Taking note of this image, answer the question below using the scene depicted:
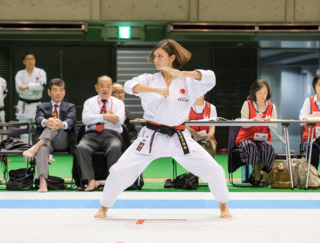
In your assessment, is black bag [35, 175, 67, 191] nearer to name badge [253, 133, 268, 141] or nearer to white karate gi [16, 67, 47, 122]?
name badge [253, 133, 268, 141]

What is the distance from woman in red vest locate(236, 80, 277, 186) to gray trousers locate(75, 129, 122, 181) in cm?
165

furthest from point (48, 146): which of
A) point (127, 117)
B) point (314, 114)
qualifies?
point (314, 114)

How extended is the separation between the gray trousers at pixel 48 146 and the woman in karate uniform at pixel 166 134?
2.23 metres

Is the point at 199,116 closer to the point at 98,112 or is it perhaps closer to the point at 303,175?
the point at 98,112

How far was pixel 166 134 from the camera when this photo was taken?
4.55 meters

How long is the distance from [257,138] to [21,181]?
3122mm

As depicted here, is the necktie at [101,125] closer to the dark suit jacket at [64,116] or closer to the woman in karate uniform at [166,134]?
the dark suit jacket at [64,116]

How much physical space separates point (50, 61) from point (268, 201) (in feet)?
25.7

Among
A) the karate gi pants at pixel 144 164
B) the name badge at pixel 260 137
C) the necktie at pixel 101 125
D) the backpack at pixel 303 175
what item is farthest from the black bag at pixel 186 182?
the karate gi pants at pixel 144 164

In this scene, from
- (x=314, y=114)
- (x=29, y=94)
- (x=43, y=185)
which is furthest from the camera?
(x=29, y=94)

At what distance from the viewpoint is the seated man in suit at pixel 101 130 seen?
21.6 feet
